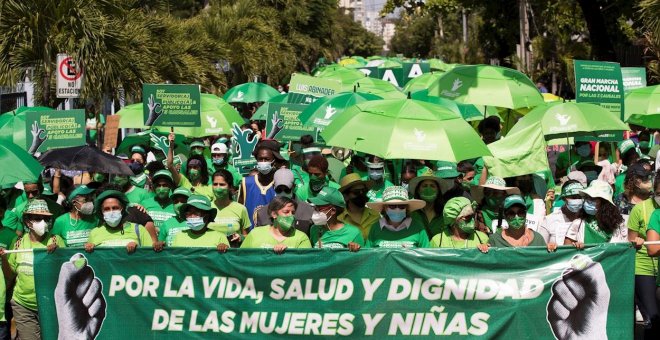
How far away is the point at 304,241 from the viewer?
831cm

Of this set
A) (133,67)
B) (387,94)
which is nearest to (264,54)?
(133,67)

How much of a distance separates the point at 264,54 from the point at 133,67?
57.7ft

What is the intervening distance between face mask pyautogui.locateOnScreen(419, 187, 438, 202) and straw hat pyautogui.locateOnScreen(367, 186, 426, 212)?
1.81ft

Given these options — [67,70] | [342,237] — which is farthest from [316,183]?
[67,70]

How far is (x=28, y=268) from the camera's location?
26.7ft

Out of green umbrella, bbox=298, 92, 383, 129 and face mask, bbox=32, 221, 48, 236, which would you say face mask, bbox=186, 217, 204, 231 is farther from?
green umbrella, bbox=298, 92, 383, 129

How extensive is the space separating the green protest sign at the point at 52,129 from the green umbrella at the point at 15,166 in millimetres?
2617

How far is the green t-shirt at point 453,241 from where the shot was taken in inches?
323

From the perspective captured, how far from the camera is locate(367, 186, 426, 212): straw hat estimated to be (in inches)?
332

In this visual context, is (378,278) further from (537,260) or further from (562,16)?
(562,16)

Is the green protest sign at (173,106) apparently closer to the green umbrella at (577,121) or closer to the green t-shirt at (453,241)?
the green umbrella at (577,121)

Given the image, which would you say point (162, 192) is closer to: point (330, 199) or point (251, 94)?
point (330, 199)

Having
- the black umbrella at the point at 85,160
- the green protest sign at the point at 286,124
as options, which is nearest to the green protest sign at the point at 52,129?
the black umbrella at the point at 85,160

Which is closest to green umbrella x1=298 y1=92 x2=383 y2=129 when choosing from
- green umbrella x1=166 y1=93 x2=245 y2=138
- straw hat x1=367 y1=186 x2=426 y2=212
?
green umbrella x1=166 y1=93 x2=245 y2=138
